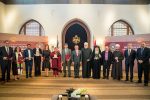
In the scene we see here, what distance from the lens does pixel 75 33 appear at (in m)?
17.2

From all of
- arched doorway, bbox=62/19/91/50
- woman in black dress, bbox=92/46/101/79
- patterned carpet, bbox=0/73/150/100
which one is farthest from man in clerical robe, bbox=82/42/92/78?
arched doorway, bbox=62/19/91/50

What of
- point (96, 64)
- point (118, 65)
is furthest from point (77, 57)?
point (118, 65)

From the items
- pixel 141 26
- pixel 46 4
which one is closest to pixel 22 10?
pixel 46 4

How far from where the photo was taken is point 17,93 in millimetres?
8125

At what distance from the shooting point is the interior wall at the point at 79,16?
16703 mm

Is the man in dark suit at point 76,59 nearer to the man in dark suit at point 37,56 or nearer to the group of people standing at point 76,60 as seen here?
the group of people standing at point 76,60

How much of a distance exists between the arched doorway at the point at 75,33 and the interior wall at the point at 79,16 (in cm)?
34

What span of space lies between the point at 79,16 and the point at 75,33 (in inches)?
43.1

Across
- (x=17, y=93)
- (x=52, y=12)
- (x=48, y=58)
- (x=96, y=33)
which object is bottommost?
(x=17, y=93)

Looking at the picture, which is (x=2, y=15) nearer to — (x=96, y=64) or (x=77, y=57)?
(x=77, y=57)

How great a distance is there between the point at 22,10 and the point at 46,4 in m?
1.44

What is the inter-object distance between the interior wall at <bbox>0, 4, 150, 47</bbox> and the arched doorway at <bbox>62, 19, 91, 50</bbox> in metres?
0.34

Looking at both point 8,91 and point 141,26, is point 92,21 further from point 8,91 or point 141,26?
point 8,91

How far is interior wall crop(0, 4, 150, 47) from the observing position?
1670 centimetres
